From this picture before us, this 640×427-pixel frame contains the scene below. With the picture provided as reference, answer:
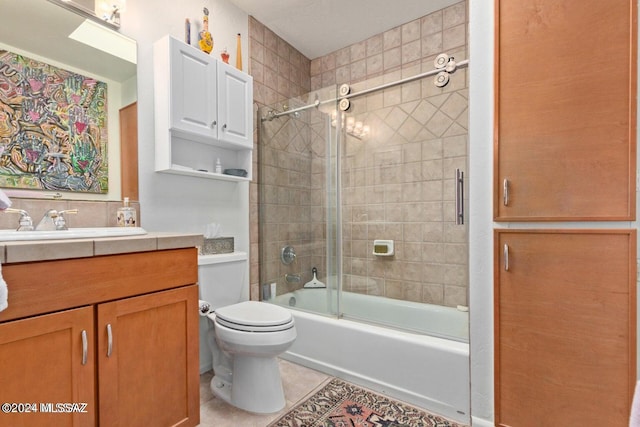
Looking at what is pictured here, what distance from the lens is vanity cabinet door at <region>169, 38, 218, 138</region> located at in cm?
179

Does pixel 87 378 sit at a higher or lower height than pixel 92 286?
lower

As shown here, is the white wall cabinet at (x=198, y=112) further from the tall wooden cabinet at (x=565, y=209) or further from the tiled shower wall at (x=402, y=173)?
the tall wooden cabinet at (x=565, y=209)

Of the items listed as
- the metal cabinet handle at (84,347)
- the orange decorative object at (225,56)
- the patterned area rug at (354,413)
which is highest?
the orange decorative object at (225,56)

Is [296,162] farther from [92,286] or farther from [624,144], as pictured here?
[624,144]

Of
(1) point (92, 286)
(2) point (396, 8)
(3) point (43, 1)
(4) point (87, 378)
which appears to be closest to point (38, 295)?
(1) point (92, 286)

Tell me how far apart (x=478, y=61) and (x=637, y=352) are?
129 cm

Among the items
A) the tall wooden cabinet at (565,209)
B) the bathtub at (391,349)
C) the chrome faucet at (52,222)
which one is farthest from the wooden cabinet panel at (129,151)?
the tall wooden cabinet at (565,209)

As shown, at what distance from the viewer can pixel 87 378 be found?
109 cm

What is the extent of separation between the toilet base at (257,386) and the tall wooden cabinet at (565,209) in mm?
1049

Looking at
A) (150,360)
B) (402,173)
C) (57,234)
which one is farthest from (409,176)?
(57,234)

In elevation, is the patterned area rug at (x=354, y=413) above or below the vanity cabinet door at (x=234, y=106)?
below

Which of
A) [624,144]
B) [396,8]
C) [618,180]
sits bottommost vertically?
[618,180]

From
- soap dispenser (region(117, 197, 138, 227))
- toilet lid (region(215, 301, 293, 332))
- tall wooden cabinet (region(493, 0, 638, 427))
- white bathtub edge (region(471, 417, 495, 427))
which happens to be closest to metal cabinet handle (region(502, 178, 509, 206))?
tall wooden cabinet (region(493, 0, 638, 427))

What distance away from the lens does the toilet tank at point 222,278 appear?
192 cm
